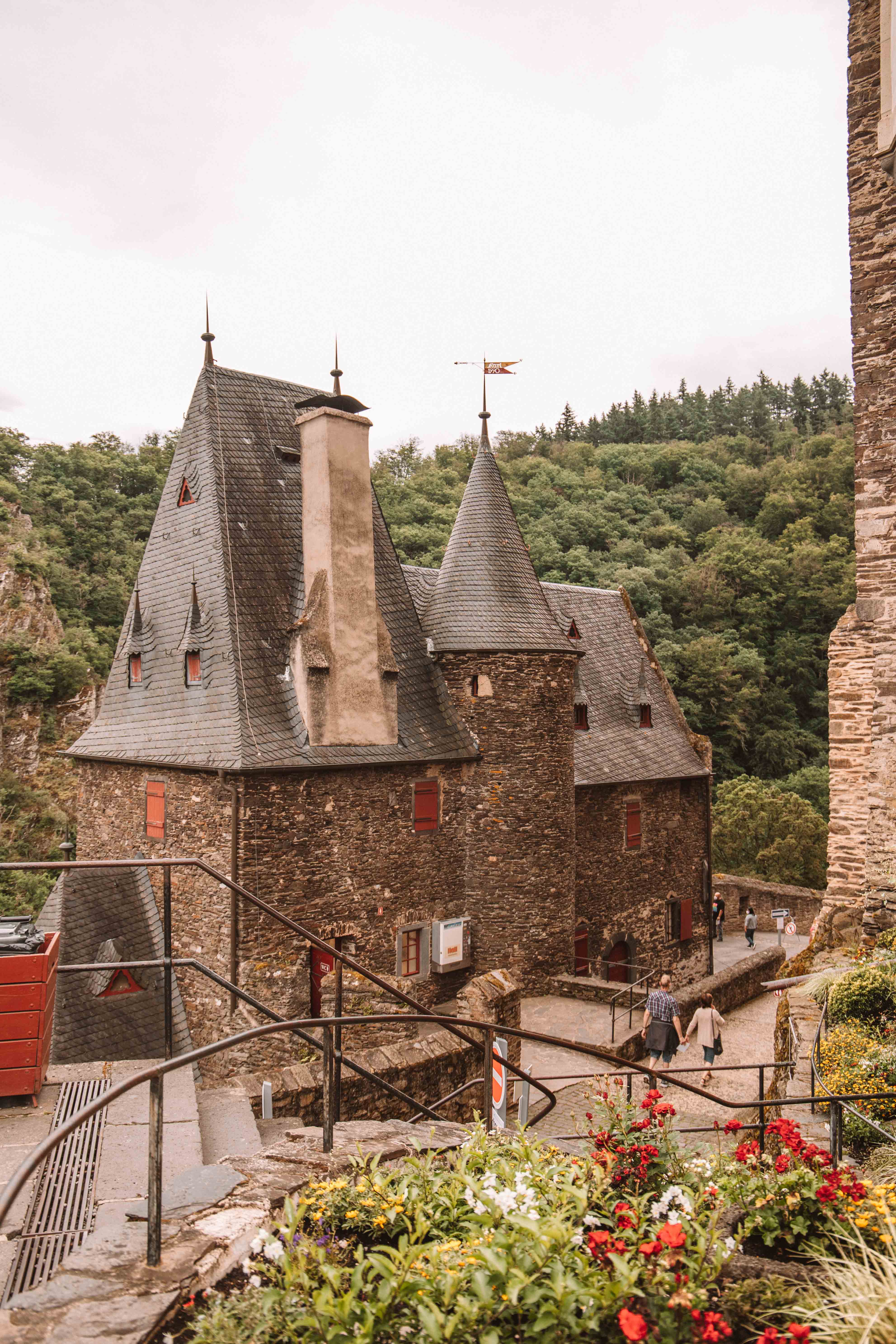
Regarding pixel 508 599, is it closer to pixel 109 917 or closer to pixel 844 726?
pixel 844 726

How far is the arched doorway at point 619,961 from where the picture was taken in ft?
67.1

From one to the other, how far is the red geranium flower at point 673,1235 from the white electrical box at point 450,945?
1302 centimetres

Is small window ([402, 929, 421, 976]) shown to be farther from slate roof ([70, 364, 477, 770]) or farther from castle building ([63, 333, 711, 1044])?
slate roof ([70, 364, 477, 770])

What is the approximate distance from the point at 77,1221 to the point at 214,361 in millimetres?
15030

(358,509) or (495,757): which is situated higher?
(358,509)

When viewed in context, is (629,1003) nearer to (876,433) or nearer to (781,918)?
(876,433)

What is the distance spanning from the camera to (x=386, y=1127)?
440cm

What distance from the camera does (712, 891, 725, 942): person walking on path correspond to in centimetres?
2731

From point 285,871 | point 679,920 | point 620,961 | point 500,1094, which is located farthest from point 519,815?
point 679,920

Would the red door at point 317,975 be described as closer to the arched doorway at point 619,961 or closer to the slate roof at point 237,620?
Answer: the slate roof at point 237,620

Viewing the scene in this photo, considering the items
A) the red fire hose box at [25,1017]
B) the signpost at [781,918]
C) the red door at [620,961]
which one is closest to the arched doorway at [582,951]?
the red door at [620,961]

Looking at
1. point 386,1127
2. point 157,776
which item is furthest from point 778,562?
point 386,1127

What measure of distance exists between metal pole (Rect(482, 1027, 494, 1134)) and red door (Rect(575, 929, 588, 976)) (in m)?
15.3

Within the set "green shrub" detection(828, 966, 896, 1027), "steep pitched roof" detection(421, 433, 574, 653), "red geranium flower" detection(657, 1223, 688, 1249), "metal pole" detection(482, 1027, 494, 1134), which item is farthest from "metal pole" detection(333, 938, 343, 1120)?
"steep pitched roof" detection(421, 433, 574, 653)
